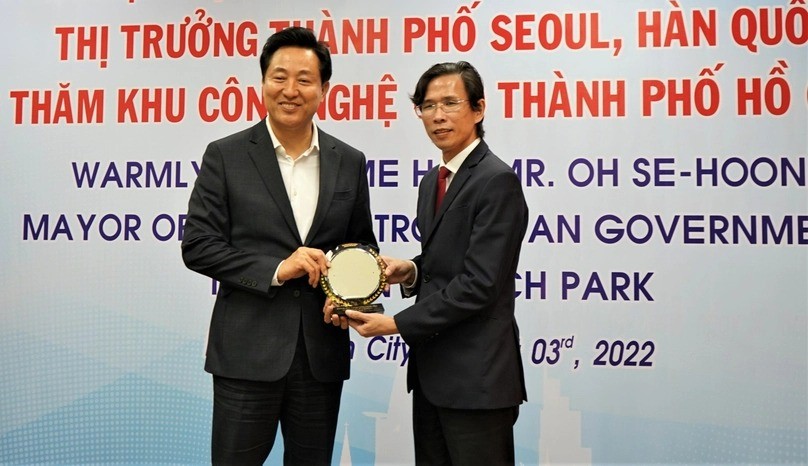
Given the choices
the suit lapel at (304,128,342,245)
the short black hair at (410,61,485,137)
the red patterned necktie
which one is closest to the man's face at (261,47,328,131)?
the suit lapel at (304,128,342,245)

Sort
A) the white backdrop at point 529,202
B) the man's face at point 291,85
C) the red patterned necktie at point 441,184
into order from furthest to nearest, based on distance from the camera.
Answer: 1. the white backdrop at point 529,202
2. the red patterned necktie at point 441,184
3. the man's face at point 291,85

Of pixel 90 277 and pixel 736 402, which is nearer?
pixel 736 402

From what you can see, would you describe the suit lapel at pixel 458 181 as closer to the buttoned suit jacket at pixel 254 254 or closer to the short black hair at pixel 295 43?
the buttoned suit jacket at pixel 254 254

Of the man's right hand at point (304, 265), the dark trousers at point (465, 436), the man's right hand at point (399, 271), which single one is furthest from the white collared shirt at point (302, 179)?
the dark trousers at point (465, 436)

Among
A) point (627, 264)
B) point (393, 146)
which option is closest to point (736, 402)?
point (627, 264)

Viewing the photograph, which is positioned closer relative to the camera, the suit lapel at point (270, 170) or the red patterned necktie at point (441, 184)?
the suit lapel at point (270, 170)

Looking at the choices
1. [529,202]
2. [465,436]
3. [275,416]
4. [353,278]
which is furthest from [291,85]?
[529,202]

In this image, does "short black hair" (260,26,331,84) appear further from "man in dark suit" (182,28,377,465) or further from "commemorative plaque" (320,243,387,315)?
"commemorative plaque" (320,243,387,315)

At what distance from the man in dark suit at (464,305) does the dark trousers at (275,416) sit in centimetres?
21

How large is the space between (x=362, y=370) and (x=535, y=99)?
159 centimetres

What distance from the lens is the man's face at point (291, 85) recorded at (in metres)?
1.81

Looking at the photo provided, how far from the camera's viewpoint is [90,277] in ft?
10.6

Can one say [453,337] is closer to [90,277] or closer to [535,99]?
[535,99]

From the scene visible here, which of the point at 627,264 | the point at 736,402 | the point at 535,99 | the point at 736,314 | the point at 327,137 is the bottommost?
the point at 736,402
